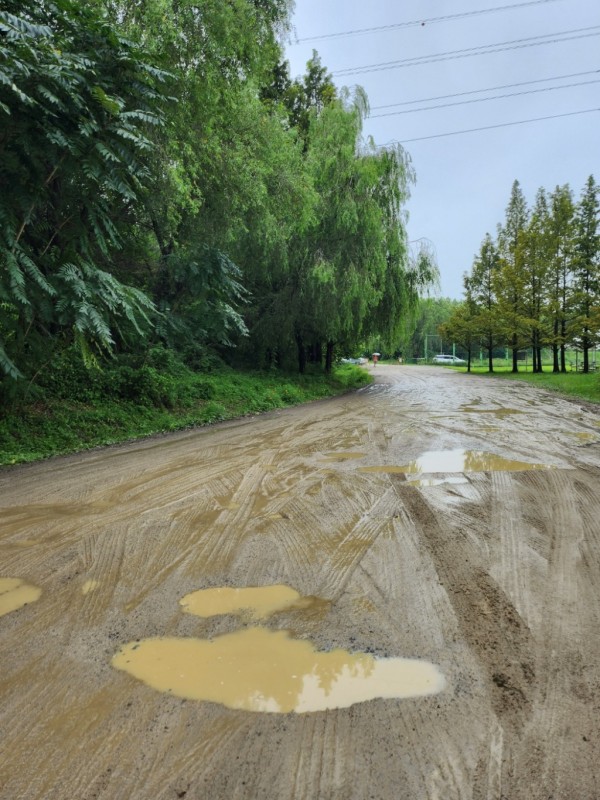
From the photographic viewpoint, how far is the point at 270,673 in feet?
7.13

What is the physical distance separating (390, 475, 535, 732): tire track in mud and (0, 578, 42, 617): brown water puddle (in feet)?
A: 8.23

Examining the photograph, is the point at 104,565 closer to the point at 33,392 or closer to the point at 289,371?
the point at 33,392

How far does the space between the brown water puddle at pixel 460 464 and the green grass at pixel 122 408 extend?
15.1ft

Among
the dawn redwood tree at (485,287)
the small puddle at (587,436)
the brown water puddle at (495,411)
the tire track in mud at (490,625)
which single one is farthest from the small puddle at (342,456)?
the dawn redwood tree at (485,287)

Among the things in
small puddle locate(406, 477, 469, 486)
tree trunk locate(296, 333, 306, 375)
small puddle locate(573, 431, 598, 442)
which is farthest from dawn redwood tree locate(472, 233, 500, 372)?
small puddle locate(406, 477, 469, 486)

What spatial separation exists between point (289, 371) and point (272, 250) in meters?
5.69

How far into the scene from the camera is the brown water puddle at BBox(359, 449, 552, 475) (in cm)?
574

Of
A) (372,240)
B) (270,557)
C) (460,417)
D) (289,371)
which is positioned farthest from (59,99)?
(289,371)

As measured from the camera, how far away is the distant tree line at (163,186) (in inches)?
212

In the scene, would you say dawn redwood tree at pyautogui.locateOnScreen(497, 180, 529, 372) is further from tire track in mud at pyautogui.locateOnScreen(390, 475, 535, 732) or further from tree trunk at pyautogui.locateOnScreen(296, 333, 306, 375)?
tire track in mud at pyautogui.locateOnScreen(390, 475, 535, 732)

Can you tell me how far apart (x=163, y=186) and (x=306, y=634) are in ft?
24.0

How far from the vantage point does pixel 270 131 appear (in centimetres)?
973

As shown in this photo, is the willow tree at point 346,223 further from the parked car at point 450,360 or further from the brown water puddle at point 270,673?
the parked car at point 450,360

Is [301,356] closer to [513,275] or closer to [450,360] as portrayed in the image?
[513,275]
